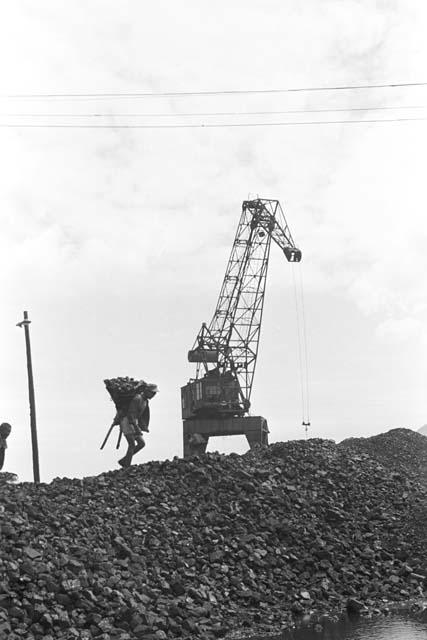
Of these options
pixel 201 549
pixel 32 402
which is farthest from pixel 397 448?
pixel 201 549

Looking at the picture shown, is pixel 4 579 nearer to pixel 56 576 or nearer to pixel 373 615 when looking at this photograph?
pixel 56 576

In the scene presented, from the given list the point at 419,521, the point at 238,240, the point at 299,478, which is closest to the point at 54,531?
the point at 299,478

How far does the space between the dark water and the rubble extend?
651 millimetres

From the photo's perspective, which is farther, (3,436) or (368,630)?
(3,436)

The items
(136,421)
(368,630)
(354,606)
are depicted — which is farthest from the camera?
(136,421)

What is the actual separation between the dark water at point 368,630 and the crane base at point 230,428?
33.2 m

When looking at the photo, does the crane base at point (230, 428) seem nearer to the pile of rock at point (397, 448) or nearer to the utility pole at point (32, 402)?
the pile of rock at point (397, 448)

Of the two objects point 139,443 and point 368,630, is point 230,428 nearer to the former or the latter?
point 139,443

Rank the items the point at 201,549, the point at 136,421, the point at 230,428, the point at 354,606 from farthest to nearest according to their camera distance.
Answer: the point at 230,428 → the point at 136,421 → the point at 201,549 → the point at 354,606

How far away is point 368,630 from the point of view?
15.8 meters

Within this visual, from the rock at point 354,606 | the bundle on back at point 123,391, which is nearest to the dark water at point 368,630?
the rock at point 354,606

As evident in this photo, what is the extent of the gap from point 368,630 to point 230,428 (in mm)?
34688

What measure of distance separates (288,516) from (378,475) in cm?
594

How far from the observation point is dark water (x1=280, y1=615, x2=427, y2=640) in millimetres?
15203
